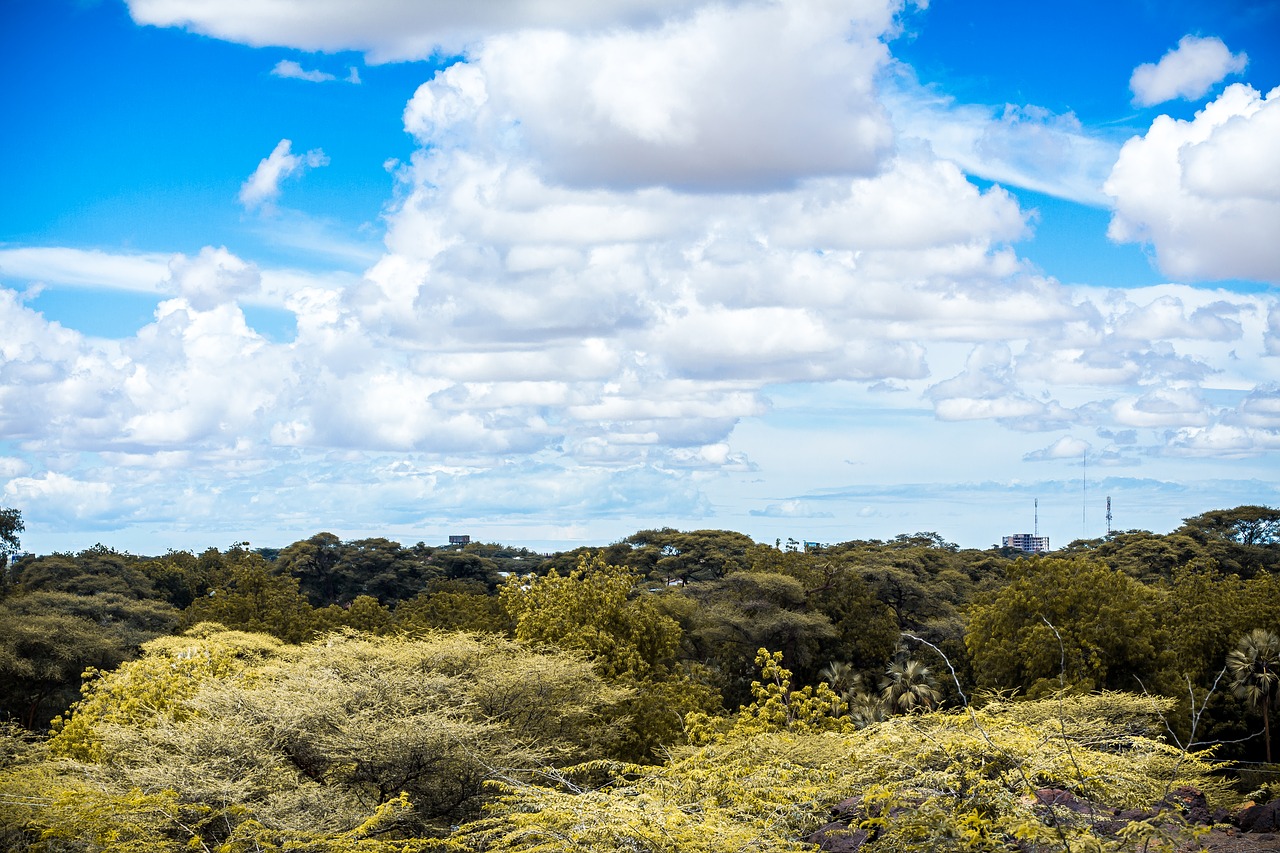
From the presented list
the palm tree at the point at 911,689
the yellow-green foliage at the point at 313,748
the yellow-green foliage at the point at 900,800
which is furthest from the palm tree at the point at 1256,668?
the yellow-green foliage at the point at 313,748

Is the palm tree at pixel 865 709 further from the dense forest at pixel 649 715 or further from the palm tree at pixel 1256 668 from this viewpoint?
the palm tree at pixel 1256 668

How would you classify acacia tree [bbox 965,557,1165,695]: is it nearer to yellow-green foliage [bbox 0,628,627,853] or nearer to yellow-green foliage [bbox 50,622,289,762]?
yellow-green foliage [bbox 0,628,627,853]

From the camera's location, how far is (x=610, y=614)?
3173 centimetres

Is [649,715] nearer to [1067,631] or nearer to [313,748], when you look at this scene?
[313,748]

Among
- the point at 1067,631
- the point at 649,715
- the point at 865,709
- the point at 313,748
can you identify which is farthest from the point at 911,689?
the point at 313,748

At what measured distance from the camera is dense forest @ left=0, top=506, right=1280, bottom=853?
12125 millimetres

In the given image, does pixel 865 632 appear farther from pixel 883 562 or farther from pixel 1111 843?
pixel 1111 843

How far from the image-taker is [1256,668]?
101 feet

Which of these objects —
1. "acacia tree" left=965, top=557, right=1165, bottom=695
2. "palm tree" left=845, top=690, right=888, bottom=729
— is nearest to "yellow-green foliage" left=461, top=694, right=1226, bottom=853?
"acacia tree" left=965, top=557, right=1165, bottom=695

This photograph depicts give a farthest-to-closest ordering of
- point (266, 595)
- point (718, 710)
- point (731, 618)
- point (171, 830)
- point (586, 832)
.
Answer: point (266, 595)
point (731, 618)
point (718, 710)
point (171, 830)
point (586, 832)

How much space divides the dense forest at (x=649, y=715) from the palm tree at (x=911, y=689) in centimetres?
13

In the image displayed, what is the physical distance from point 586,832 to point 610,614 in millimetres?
20460

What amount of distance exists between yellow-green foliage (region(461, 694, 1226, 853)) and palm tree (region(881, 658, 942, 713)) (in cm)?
1685

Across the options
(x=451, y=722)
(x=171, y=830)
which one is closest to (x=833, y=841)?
(x=451, y=722)
